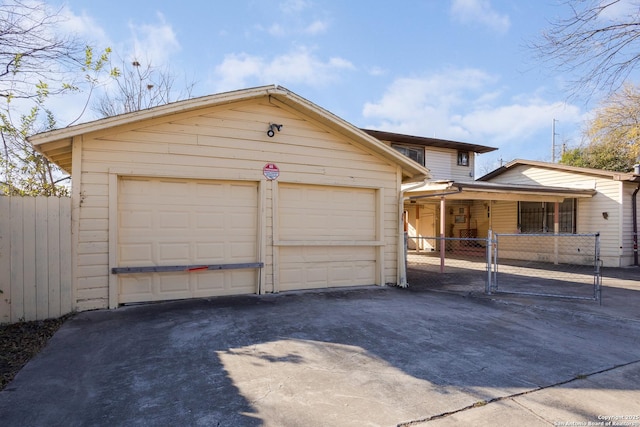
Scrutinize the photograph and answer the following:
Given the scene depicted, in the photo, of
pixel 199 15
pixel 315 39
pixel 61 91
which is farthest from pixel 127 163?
pixel 315 39

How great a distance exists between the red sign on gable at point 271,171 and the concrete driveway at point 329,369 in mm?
2425

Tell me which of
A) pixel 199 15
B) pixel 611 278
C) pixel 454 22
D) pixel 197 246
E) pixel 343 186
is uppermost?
pixel 199 15

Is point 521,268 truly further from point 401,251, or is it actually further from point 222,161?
point 222,161

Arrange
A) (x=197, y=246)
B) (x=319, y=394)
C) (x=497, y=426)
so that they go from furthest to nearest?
(x=197, y=246) < (x=319, y=394) < (x=497, y=426)

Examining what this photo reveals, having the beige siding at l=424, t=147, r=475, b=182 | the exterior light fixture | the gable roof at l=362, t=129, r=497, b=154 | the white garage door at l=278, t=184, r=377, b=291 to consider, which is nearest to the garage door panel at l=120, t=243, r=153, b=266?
the white garage door at l=278, t=184, r=377, b=291

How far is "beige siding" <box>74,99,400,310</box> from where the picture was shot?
5.47 meters

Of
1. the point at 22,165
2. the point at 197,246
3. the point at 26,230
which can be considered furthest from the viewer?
the point at 22,165

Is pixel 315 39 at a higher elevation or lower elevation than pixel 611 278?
higher

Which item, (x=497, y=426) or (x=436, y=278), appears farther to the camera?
(x=436, y=278)

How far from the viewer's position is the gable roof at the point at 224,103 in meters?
5.23

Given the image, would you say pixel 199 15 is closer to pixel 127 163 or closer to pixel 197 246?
pixel 127 163

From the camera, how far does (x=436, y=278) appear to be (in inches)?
372

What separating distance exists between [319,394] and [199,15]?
32.8ft

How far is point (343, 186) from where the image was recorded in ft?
23.9
